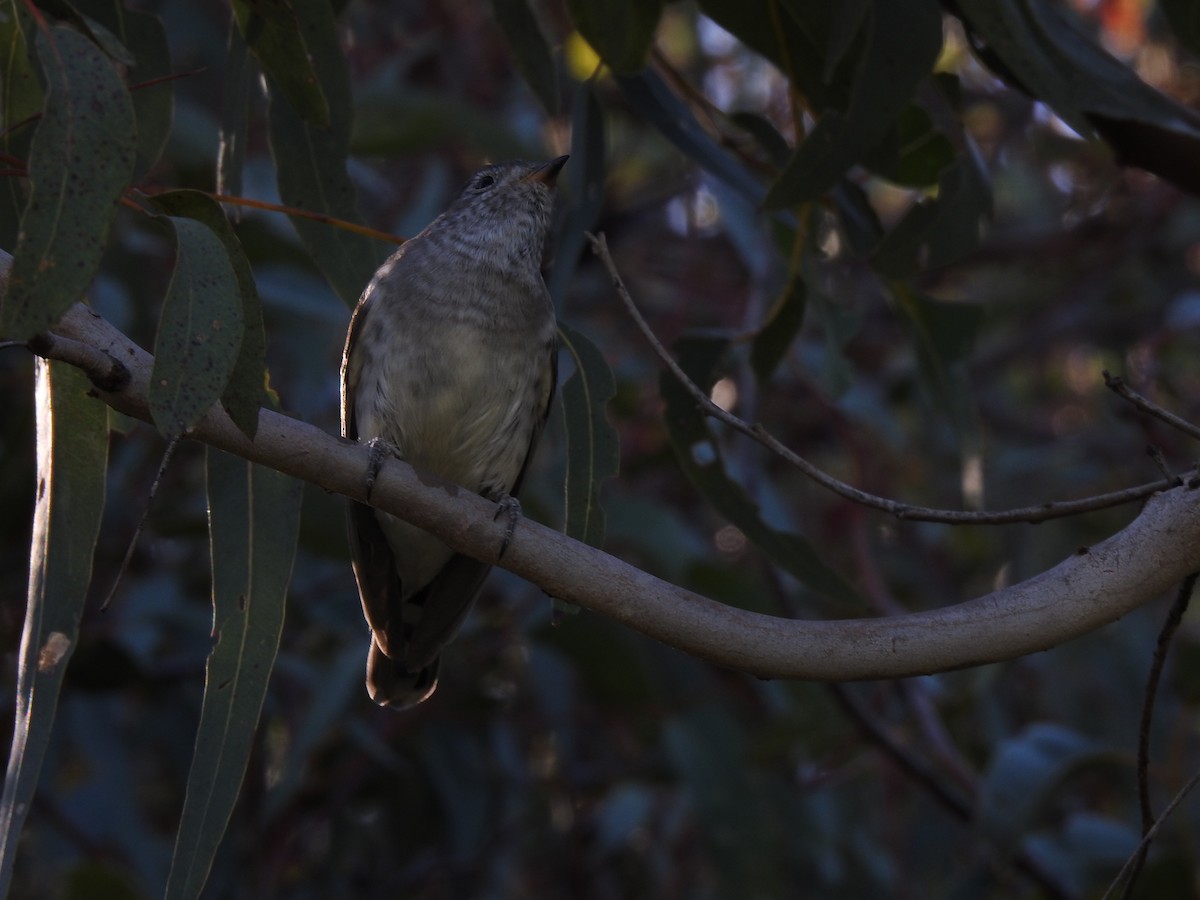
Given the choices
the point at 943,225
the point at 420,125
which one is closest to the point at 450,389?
the point at 943,225

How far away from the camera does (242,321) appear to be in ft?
5.82

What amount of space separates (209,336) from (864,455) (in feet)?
12.9

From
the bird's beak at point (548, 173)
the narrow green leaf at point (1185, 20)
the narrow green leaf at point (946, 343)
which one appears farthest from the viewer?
the bird's beak at point (548, 173)

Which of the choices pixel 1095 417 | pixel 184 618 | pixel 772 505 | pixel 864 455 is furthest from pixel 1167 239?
pixel 184 618

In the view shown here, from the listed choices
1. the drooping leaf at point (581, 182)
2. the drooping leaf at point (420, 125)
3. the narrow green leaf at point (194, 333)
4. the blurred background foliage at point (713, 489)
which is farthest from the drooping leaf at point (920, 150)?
the drooping leaf at point (420, 125)

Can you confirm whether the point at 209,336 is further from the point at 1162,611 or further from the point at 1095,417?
the point at 1095,417

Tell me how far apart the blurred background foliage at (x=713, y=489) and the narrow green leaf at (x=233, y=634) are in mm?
553

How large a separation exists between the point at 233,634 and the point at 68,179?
828mm

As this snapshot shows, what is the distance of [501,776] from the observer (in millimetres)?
4680

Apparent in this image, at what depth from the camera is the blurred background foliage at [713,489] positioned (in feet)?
9.08

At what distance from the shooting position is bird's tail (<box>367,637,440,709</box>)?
2896mm

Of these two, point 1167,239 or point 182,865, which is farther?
point 1167,239

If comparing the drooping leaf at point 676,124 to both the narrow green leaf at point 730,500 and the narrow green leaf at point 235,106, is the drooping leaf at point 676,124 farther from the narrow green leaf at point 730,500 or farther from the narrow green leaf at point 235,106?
the narrow green leaf at point 235,106

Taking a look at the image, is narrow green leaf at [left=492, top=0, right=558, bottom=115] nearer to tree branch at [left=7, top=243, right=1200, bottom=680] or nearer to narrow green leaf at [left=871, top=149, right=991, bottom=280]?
narrow green leaf at [left=871, top=149, right=991, bottom=280]
